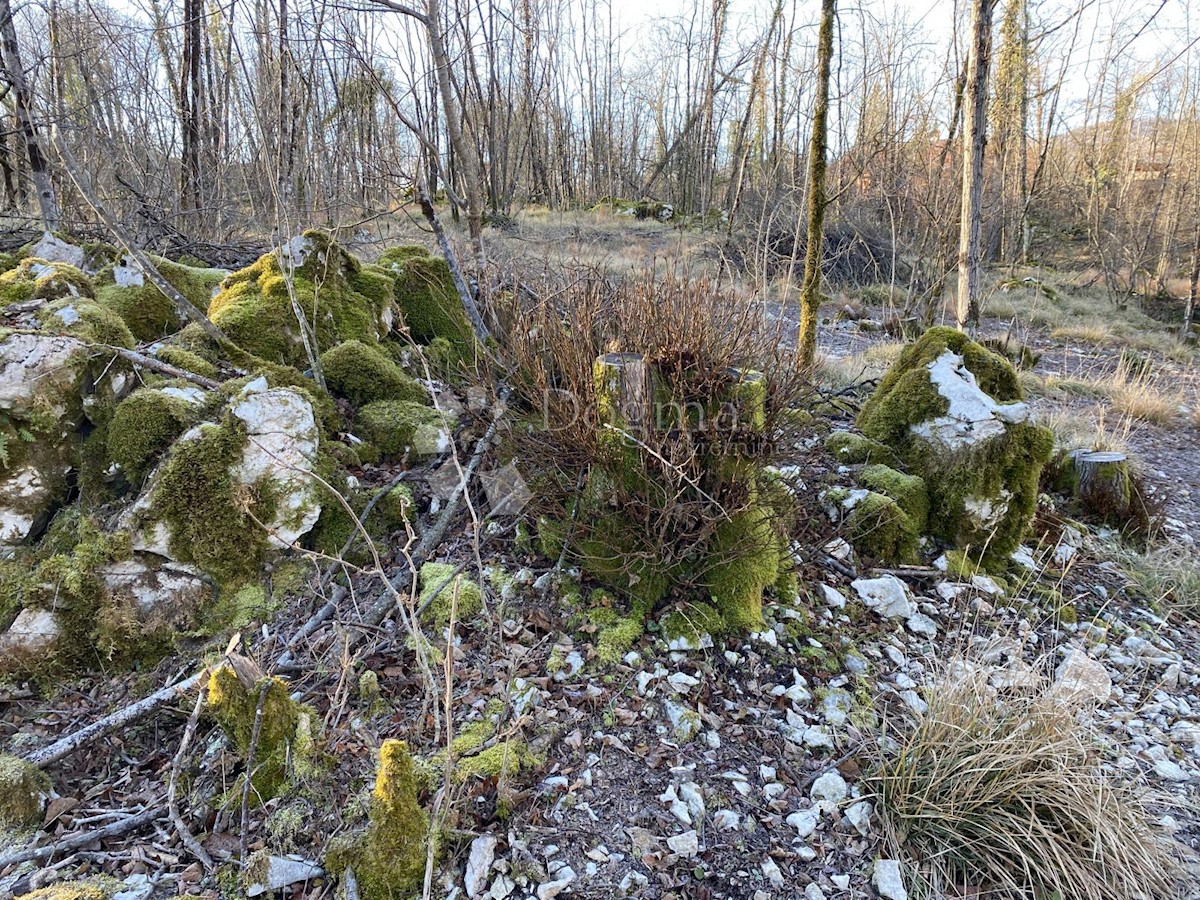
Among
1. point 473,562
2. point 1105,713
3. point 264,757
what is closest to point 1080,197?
point 1105,713

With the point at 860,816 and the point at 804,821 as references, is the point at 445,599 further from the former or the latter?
the point at 860,816

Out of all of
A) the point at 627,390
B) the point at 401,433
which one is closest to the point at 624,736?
the point at 627,390

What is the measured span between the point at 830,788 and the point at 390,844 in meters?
1.39

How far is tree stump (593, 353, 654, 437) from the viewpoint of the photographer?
8.41 ft

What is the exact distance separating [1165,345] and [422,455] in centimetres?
1354

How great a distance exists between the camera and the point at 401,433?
3.64 m

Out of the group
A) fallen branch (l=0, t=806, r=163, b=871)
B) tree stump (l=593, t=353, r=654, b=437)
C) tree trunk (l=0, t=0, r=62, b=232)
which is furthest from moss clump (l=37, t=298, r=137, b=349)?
tree stump (l=593, t=353, r=654, b=437)

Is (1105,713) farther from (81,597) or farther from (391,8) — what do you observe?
(391,8)

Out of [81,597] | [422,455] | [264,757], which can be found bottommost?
[264,757]

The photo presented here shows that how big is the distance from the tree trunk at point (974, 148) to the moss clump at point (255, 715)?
5568 mm

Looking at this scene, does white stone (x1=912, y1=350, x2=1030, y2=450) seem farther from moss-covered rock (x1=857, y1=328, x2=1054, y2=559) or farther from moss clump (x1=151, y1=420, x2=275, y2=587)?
moss clump (x1=151, y1=420, x2=275, y2=587)

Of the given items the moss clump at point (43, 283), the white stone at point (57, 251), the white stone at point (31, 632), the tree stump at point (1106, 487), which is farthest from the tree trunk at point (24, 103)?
the tree stump at point (1106, 487)

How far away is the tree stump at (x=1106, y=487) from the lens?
436 centimetres

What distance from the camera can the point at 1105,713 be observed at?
2.57 m
